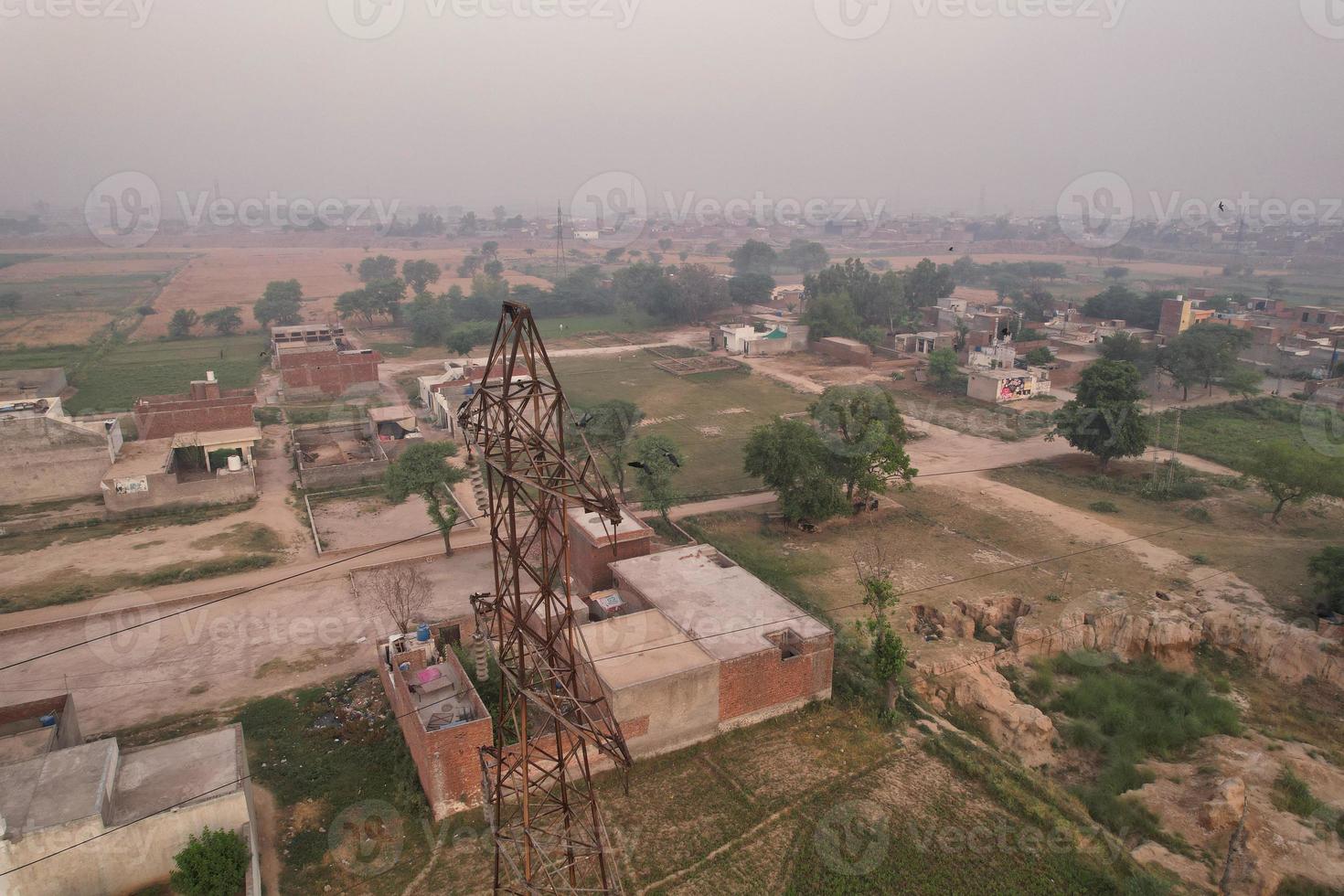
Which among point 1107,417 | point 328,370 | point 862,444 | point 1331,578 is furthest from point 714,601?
point 328,370

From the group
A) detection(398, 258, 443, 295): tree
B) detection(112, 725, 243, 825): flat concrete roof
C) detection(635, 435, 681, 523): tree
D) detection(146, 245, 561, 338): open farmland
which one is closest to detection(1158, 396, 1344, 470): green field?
detection(635, 435, 681, 523): tree

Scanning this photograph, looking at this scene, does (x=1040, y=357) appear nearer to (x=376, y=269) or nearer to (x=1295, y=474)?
(x=1295, y=474)

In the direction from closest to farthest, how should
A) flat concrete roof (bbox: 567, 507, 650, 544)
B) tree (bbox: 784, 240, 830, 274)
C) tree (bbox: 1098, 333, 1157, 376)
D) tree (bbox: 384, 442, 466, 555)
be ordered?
flat concrete roof (bbox: 567, 507, 650, 544)
tree (bbox: 384, 442, 466, 555)
tree (bbox: 1098, 333, 1157, 376)
tree (bbox: 784, 240, 830, 274)

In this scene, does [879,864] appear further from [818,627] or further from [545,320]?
[545,320]

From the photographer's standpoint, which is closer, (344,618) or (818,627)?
(818,627)

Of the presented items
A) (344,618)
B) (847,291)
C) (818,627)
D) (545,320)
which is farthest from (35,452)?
(847,291)

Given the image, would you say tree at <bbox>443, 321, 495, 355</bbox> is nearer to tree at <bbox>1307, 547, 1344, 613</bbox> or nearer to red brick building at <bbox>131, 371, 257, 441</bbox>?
red brick building at <bbox>131, 371, 257, 441</bbox>
